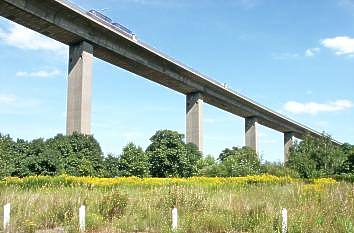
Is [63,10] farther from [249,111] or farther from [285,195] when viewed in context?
[249,111]

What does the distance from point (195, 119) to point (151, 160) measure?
17755 millimetres

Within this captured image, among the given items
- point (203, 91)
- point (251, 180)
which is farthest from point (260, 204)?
point (203, 91)

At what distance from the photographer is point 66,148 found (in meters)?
32.2

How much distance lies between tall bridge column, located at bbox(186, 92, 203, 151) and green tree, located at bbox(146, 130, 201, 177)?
14598mm

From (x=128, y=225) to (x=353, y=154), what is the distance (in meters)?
39.4

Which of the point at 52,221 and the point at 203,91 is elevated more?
the point at 203,91

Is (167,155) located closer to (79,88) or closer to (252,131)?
(79,88)

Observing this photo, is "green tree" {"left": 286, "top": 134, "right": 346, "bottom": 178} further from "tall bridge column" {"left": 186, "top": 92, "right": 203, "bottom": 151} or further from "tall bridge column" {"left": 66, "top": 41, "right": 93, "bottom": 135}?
"tall bridge column" {"left": 66, "top": 41, "right": 93, "bottom": 135}

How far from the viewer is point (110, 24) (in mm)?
39844

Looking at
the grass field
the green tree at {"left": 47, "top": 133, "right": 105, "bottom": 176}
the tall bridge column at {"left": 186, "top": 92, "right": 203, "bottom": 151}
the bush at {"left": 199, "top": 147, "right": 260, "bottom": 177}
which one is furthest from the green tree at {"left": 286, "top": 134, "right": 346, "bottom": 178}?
the grass field

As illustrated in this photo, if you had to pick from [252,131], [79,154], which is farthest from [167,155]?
[252,131]

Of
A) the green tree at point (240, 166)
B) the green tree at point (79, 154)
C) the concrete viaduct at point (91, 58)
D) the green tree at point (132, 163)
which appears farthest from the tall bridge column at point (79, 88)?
the green tree at point (240, 166)

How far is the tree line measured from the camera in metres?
29.5

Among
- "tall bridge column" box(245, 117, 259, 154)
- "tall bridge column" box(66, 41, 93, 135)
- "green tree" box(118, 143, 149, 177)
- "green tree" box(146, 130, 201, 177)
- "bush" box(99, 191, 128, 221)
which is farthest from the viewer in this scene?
"tall bridge column" box(245, 117, 259, 154)
